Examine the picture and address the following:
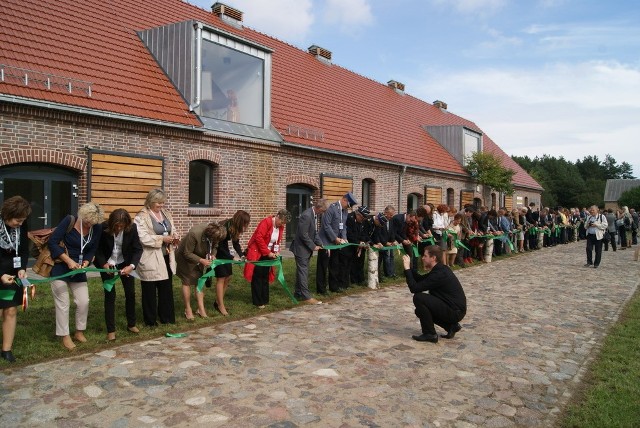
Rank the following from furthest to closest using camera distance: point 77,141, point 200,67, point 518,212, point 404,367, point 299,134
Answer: point 518,212
point 299,134
point 200,67
point 77,141
point 404,367

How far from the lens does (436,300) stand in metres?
6.55

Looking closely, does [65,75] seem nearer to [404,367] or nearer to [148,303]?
[148,303]

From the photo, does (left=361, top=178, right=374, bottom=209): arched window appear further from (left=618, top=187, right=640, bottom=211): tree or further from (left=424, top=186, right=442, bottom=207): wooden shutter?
(left=618, top=187, right=640, bottom=211): tree

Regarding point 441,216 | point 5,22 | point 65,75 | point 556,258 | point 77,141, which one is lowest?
point 556,258

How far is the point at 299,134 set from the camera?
16969 millimetres

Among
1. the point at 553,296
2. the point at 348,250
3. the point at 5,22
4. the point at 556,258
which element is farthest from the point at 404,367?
the point at 556,258

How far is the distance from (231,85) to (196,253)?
8.42m

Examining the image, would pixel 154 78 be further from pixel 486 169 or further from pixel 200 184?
pixel 486 169

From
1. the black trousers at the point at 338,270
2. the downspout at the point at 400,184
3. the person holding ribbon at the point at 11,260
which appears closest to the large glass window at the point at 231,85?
the black trousers at the point at 338,270

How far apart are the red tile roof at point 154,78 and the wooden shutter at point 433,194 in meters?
1.00

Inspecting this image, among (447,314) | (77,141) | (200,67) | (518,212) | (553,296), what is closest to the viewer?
(447,314)

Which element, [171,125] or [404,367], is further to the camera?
[171,125]

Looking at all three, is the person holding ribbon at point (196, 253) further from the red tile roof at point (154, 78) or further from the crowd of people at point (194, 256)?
the red tile roof at point (154, 78)

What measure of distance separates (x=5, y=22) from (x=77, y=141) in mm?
3306
